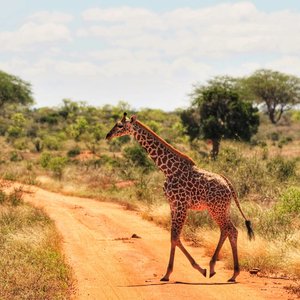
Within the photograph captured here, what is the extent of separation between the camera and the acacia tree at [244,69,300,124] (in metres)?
70.9

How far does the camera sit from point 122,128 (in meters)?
10.9

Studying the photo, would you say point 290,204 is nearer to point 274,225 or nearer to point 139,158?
point 274,225

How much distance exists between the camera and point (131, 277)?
35.2ft

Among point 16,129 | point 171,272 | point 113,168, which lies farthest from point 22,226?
point 16,129

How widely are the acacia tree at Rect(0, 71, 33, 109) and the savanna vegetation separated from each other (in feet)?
1.38

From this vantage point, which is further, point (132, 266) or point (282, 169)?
point (282, 169)

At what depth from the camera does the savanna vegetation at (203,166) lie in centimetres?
1318

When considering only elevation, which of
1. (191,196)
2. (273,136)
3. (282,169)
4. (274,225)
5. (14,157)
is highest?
(273,136)

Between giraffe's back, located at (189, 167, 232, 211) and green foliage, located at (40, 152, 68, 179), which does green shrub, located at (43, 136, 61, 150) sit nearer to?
green foliage, located at (40, 152, 68, 179)

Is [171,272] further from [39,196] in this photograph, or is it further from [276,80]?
[276,80]

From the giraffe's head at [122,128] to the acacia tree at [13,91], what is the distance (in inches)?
2334

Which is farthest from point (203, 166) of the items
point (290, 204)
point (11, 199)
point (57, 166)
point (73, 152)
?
point (73, 152)

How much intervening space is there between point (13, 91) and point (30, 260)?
61.5 meters

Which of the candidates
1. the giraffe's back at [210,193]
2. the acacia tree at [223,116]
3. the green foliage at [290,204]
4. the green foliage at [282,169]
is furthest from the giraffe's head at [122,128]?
the acacia tree at [223,116]
